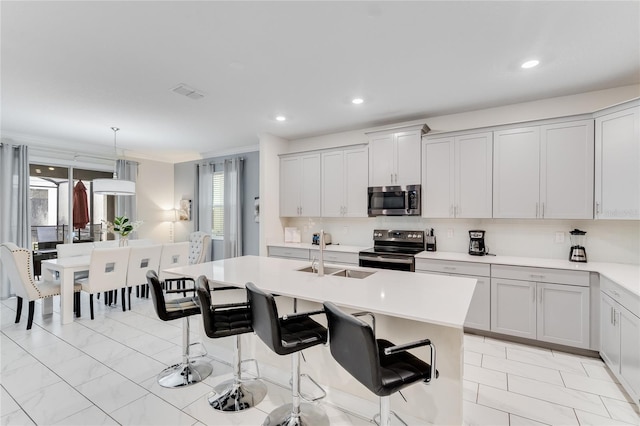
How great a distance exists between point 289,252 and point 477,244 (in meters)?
2.66

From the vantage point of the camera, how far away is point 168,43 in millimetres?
2367

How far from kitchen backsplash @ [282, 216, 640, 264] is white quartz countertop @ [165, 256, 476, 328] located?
190 cm

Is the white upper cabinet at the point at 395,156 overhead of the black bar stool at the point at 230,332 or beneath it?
overhead

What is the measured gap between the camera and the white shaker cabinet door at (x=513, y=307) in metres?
3.12

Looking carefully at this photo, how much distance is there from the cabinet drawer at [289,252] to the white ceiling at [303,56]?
2.00m

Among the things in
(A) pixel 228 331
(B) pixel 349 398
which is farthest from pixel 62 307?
(B) pixel 349 398

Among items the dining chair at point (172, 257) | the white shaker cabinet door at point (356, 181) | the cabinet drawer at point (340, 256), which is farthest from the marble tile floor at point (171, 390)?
the white shaker cabinet door at point (356, 181)

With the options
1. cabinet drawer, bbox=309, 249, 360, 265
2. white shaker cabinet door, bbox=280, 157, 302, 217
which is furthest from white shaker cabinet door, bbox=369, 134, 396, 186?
white shaker cabinet door, bbox=280, 157, 302, 217

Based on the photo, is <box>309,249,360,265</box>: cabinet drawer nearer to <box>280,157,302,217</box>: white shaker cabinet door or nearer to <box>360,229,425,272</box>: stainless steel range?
<box>360,229,425,272</box>: stainless steel range

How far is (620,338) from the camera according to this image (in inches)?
94.0

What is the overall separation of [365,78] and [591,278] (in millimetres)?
2863

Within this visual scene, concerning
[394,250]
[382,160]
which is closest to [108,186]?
[382,160]

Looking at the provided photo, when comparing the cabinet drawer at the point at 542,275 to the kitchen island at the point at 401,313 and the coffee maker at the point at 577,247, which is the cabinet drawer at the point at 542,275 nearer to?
the coffee maker at the point at 577,247

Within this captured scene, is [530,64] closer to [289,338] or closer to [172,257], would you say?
[289,338]
